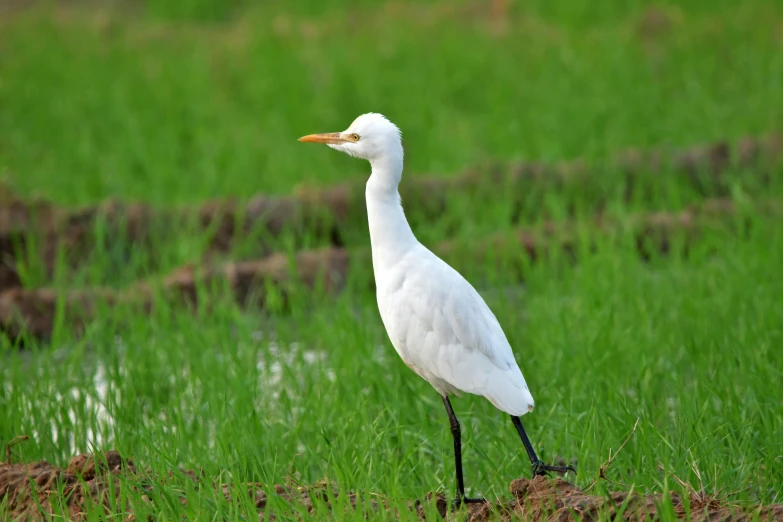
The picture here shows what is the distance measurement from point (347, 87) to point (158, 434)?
5.85 meters

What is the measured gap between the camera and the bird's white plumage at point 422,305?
3.18m

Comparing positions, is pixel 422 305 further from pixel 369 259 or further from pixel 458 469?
pixel 369 259

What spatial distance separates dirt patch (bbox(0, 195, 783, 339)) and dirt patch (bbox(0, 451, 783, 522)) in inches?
64.2

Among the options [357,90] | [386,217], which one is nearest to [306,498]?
[386,217]

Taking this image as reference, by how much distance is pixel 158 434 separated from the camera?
3.72 m

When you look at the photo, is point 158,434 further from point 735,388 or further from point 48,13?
point 48,13

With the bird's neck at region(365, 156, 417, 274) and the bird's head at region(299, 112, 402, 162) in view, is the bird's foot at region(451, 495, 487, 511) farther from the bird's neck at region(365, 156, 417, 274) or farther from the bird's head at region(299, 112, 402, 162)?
the bird's head at region(299, 112, 402, 162)

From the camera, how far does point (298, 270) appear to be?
588 cm

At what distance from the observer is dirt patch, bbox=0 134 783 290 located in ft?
20.9

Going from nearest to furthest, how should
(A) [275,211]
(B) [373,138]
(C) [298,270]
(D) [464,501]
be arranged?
(D) [464,501], (B) [373,138], (C) [298,270], (A) [275,211]

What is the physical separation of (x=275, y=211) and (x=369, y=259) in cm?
90

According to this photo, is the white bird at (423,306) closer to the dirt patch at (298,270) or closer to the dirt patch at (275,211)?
the dirt patch at (298,270)

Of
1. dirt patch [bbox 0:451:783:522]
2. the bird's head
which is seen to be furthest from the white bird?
dirt patch [bbox 0:451:783:522]

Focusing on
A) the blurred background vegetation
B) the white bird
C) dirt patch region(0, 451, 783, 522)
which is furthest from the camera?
the blurred background vegetation
